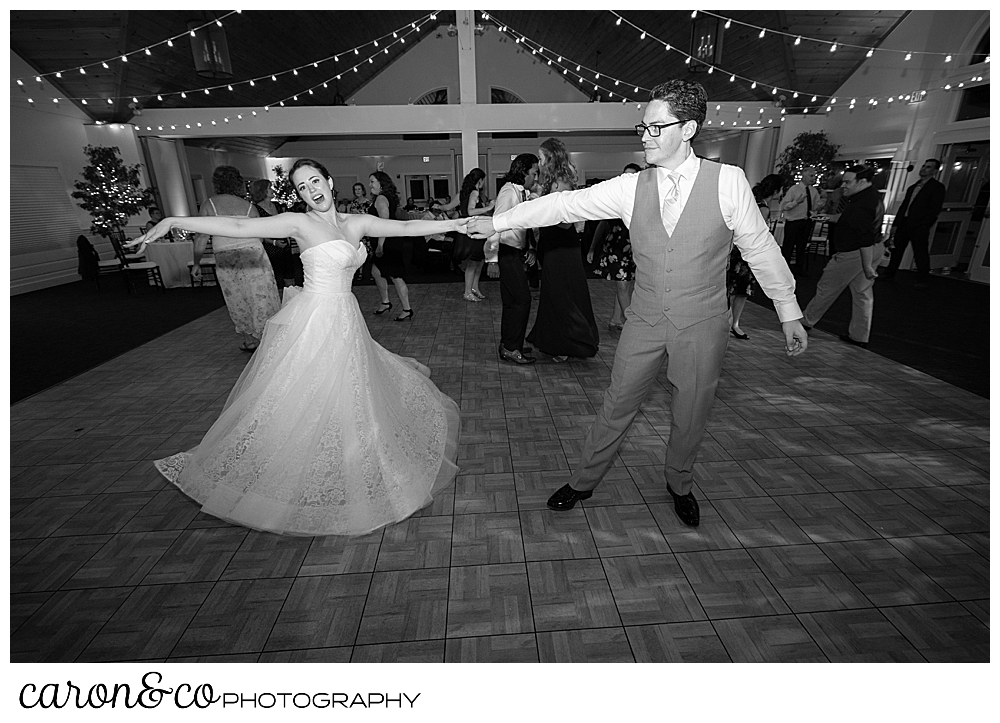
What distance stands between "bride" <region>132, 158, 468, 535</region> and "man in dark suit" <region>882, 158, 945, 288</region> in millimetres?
7194

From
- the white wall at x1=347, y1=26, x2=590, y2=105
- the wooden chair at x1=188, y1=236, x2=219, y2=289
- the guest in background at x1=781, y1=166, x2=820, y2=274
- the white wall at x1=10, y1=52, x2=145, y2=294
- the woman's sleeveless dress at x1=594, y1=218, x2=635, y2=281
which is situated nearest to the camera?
the woman's sleeveless dress at x1=594, y1=218, x2=635, y2=281

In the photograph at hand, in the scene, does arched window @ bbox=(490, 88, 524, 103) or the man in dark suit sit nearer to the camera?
the man in dark suit

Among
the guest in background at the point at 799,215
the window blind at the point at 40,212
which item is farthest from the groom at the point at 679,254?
the window blind at the point at 40,212

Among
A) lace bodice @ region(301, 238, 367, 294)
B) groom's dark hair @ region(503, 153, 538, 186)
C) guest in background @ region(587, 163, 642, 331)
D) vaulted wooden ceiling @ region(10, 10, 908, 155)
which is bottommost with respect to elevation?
guest in background @ region(587, 163, 642, 331)

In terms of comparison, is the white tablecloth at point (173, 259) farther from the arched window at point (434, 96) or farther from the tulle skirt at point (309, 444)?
the arched window at point (434, 96)

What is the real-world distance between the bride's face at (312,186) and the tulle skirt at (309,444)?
41 cm

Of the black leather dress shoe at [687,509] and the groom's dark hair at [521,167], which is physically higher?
the groom's dark hair at [521,167]

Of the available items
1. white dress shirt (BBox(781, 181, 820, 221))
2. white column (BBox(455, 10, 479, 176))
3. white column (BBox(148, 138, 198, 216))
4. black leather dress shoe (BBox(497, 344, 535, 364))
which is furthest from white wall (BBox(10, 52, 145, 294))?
white dress shirt (BBox(781, 181, 820, 221))

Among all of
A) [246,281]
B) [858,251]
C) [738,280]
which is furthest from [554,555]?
[858,251]

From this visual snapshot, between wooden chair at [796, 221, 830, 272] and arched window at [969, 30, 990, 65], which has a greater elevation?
arched window at [969, 30, 990, 65]

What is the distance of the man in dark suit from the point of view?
259 inches

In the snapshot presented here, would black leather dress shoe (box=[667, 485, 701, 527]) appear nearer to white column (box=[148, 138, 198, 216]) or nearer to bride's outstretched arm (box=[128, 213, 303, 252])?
bride's outstretched arm (box=[128, 213, 303, 252])

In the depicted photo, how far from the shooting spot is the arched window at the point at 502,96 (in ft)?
47.2
